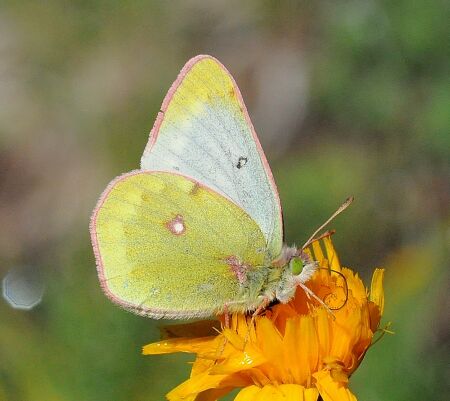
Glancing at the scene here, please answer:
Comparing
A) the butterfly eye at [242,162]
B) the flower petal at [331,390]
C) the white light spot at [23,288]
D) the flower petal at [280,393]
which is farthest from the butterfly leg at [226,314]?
the white light spot at [23,288]

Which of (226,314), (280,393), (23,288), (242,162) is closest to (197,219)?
(242,162)

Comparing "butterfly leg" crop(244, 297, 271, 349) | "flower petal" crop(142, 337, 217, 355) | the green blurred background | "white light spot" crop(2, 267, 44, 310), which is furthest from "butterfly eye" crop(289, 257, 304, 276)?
"white light spot" crop(2, 267, 44, 310)

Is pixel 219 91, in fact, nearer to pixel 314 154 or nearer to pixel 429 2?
pixel 314 154

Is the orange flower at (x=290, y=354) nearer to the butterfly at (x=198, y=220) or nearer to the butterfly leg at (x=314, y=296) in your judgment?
the butterfly leg at (x=314, y=296)

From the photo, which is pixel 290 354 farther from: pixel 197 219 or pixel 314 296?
pixel 197 219

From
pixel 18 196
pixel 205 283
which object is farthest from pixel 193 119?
pixel 18 196

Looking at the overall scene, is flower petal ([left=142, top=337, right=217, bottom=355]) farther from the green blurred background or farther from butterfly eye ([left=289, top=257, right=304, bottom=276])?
the green blurred background

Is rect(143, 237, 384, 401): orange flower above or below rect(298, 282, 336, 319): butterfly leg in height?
below
